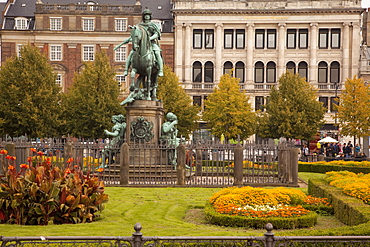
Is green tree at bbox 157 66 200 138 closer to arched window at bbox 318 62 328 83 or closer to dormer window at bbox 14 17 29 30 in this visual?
arched window at bbox 318 62 328 83

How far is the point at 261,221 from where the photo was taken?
11000 mm

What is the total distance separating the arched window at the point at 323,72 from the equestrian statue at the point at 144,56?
45.1m

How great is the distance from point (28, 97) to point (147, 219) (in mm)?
32501

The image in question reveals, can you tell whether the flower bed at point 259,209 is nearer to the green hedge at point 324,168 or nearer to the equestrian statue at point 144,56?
the equestrian statue at point 144,56

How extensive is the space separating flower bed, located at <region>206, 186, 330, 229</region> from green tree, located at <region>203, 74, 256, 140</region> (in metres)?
38.5

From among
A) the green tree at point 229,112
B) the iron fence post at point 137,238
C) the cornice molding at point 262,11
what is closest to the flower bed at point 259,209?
the iron fence post at point 137,238

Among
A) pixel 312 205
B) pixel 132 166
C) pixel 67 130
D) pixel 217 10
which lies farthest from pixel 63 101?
pixel 312 205

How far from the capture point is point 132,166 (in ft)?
65.0

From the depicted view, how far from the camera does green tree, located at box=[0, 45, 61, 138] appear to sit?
42406 mm

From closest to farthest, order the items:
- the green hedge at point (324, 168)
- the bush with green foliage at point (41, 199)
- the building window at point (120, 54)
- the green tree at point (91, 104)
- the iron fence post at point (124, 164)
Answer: the bush with green foliage at point (41, 199)
the iron fence post at point (124, 164)
the green hedge at point (324, 168)
the green tree at point (91, 104)
the building window at point (120, 54)

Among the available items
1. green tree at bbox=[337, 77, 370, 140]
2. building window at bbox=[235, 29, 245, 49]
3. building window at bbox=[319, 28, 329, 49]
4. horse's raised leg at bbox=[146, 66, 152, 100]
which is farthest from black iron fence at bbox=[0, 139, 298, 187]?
building window at bbox=[319, 28, 329, 49]

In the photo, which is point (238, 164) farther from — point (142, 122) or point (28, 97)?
point (28, 97)

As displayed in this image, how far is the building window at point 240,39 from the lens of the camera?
63.4 meters

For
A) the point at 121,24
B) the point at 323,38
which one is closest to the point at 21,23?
the point at 121,24
